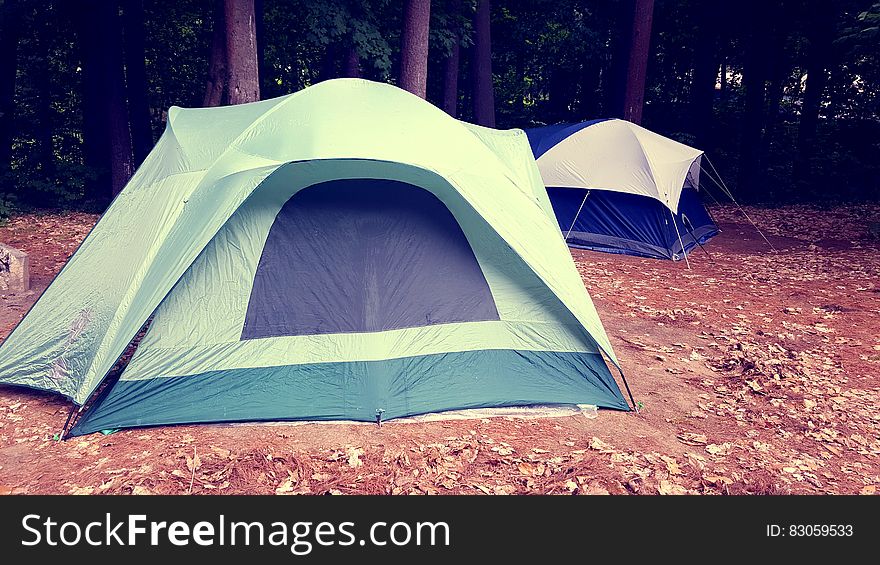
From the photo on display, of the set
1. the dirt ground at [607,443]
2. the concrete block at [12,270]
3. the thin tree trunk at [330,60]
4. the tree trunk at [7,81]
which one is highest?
the thin tree trunk at [330,60]

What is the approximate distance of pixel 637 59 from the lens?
12.5 meters

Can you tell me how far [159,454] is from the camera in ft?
12.8

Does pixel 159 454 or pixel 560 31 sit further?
pixel 560 31

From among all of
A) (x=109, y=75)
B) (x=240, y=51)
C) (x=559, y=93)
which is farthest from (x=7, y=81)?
(x=559, y=93)

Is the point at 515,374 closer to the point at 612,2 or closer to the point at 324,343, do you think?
the point at 324,343

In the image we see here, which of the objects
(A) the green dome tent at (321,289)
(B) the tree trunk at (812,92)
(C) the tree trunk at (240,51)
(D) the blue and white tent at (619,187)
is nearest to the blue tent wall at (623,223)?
(D) the blue and white tent at (619,187)

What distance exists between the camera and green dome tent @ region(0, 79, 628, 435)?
171 inches

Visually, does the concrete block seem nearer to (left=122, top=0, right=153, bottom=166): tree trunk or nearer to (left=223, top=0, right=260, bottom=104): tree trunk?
(left=223, top=0, right=260, bottom=104): tree trunk

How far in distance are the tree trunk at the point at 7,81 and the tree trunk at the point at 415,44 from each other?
20.8 ft

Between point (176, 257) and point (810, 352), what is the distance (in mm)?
5031

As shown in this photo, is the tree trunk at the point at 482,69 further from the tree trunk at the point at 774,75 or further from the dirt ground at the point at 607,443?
the dirt ground at the point at 607,443

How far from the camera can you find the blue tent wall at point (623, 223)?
394 inches
